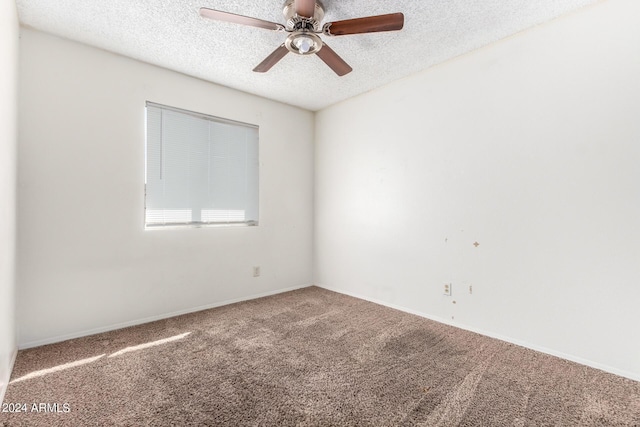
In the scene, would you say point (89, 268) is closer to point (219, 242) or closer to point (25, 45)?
point (219, 242)

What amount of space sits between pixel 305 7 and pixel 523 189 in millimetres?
2112

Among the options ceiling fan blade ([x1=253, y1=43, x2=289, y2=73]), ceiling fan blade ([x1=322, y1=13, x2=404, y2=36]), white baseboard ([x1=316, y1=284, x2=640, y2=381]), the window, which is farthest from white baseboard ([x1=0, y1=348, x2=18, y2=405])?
white baseboard ([x1=316, y1=284, x2=640, y2=381])

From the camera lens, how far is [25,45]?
2.30 meters

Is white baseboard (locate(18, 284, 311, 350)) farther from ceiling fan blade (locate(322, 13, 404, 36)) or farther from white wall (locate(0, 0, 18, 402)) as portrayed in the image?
ceiling fan blade (locate(322, 13, 404, 36))

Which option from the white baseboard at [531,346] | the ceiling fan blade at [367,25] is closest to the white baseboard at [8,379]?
the ceiling fan blade at [367,25]

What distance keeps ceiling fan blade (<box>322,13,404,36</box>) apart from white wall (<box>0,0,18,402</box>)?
190 centimetres

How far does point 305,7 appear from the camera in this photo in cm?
184

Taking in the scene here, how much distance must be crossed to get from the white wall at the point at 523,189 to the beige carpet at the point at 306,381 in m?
0.33

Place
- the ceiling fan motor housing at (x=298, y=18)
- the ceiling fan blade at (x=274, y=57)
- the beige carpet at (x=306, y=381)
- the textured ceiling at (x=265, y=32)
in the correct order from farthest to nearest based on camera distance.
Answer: the ceiling fan blade at (x=274, y=57) → the textured ceiling at (x=265, y=32) → the ceiling fan motor housing at (x=298, y=18) → the beige carpet at (x=306, y=381)

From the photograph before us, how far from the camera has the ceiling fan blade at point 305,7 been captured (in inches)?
71.7

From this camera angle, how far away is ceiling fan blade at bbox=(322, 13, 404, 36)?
180 cm

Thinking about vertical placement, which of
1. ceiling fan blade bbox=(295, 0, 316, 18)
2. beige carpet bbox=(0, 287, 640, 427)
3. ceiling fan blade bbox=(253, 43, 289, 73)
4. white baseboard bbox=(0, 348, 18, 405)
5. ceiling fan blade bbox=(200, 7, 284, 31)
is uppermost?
ceiling fan blade bbox=(295, 0, 316, 18)

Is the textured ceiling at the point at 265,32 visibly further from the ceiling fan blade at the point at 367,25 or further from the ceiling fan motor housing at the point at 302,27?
the ceiling fan blade at the point at 367,25

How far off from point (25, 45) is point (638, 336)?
4.85 metres
